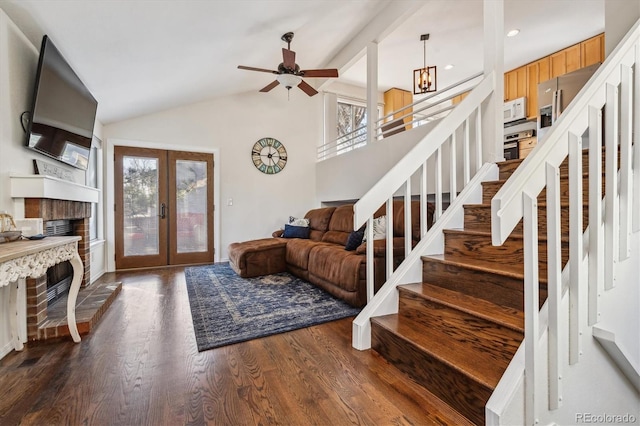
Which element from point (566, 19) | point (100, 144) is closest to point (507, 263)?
point (566, 19)

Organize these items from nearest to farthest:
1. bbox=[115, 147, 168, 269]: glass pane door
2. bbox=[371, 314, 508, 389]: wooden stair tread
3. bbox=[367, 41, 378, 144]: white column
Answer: bbox=[371, 314, 508, 389]: wooden stair tread, bbox=[367, 41, 378, 144]: white column, bbox=[115, 147, 168, 269]: glass pane door

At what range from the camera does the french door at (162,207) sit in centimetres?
446

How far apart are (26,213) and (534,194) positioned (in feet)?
10.2

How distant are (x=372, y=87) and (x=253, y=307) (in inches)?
135

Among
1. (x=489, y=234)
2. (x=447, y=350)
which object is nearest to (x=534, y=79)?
(x=489, y=234)

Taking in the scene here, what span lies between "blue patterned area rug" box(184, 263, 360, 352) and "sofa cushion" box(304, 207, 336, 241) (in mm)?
975

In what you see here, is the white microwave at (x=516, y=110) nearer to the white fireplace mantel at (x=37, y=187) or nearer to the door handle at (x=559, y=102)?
the door handle at (x=559, y=102)

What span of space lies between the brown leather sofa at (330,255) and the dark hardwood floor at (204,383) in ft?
1.97

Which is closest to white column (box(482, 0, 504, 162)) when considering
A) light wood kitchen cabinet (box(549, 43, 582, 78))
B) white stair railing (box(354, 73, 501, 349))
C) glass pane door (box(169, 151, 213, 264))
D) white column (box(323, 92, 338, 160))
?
white stair railing (box(354, 73, 501, 349))

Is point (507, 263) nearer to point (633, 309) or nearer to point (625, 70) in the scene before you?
point (633, 309)

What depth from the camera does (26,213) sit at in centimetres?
212

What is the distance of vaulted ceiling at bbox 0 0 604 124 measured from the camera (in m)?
2.15

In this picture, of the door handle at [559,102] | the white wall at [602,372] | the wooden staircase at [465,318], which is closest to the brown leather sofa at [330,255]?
the wooden staircase at [465,318]

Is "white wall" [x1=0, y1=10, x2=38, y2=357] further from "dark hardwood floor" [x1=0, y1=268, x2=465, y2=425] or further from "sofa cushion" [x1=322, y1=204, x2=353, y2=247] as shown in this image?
"sofa cushion" [x1=322, y1=204, x2=353, y2=247]
